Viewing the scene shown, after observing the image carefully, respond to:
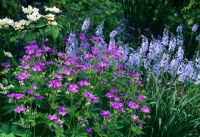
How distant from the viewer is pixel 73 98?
4.11 m

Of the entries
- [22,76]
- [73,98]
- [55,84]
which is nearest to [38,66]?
[22,76]

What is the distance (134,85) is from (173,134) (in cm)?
67

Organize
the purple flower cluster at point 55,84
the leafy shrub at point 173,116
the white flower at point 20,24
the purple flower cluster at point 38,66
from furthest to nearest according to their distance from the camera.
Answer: the leafy shrub at point 173,116, the white flower at point 20,24, the purple flower cluster at point 38,66, the purple flower cluster at point 55,84

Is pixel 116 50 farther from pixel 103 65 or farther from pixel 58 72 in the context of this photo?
pixel 58 72

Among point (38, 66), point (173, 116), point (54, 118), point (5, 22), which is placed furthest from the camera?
point (173, 116)

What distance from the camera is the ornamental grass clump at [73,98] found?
12.6 feet

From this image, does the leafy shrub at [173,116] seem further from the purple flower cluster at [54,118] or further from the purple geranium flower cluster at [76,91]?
the purple flower cluster at [54,118]

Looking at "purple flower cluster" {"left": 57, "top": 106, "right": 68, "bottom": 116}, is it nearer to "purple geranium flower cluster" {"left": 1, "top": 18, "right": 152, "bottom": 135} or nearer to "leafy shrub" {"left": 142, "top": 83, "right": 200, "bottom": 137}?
"purple geranium flower cluster" {"left": 1, "top": 18, "right": 152, "bottom": 135}

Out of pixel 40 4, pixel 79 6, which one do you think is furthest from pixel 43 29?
pixel 79 6

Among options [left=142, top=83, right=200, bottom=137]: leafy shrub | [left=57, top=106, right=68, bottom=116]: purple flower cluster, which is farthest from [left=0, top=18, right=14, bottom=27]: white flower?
[left=142, top=83, right=200, bottom=137]: leafy shrub

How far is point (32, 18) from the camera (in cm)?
449

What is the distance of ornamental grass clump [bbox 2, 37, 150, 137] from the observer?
151 inches

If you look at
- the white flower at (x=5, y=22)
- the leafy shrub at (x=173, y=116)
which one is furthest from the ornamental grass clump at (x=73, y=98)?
the white flower at (x=5, y=22)

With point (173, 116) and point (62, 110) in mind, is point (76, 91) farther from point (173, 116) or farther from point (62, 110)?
point (173, 116)
